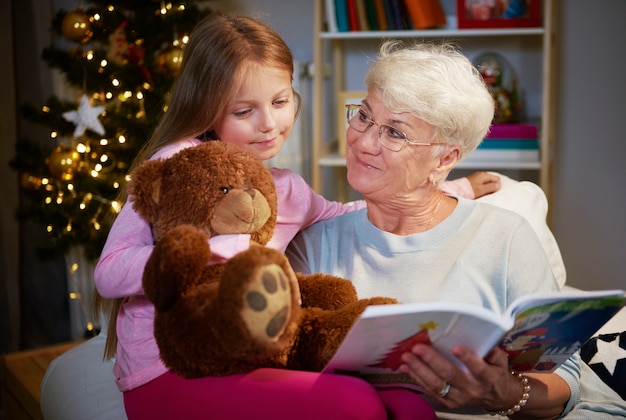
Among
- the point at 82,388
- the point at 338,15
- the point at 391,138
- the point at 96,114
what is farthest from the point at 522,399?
the point at 338,15

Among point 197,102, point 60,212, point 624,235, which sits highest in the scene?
point 197,102

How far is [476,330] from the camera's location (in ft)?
3.57

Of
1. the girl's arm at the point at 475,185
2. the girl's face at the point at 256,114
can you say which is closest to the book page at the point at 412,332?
the girl's face at the point at 256,114

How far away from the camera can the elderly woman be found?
1.51 metres

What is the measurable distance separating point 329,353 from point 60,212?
6.26 feet

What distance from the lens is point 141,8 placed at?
293 centimetres

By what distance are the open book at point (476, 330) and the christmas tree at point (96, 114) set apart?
1805 mm

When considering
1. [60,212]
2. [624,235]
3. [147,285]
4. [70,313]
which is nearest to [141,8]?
[60,212]

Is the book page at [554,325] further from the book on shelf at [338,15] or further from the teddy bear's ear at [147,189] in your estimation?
the book on shelf at [338,15]

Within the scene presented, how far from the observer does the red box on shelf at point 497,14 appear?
129 inches

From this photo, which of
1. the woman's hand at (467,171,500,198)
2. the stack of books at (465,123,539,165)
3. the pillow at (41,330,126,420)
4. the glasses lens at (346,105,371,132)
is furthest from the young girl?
the stack of books at (465,123,539,165)

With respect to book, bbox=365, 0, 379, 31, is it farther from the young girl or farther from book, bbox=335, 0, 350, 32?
the young girl

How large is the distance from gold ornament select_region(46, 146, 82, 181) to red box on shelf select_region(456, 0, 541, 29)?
66.5 inches

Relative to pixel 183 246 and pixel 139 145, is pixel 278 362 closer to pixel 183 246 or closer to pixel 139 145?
pixel 183 246
